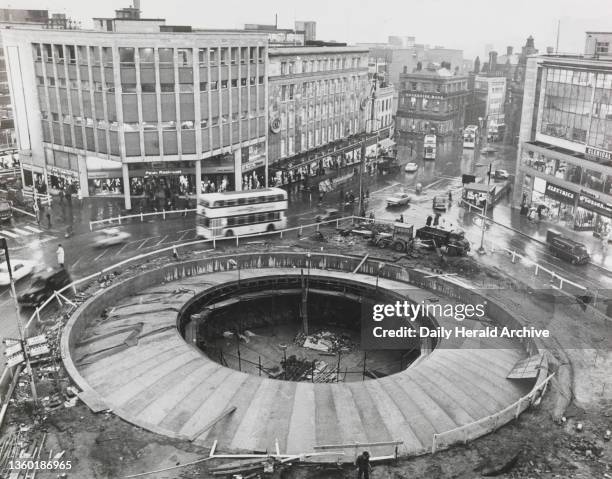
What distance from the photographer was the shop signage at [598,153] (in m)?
61.9

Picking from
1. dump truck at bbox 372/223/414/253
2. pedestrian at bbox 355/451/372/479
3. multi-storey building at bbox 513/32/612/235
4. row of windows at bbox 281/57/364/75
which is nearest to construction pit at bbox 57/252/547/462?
pedestrian at bbox 355/451/372/479

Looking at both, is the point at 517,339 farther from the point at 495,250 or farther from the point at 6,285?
the point at 6,285

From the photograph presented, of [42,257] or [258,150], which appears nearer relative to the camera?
[42,257]

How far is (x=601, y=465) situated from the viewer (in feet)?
79.7

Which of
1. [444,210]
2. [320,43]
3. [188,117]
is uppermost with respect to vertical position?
[320,43]

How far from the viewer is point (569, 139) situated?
221 ft

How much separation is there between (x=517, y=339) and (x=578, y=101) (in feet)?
129

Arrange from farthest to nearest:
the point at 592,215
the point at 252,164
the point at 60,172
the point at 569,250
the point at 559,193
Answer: the point at 252,164
the point at 60,172
the point at 559,193
the point at 592,215
the point at 569,250

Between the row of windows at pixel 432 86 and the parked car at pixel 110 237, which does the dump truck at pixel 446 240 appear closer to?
the parked car at pixel 110 237

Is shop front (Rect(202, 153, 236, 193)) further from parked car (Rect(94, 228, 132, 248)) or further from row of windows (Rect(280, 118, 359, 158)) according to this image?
parked car (Rect(94, 228, 132, 248))

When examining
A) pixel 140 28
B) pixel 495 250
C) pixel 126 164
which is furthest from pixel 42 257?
pixel 495 250

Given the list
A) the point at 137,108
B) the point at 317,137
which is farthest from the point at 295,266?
the point at 317,137

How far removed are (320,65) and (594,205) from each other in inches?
1724

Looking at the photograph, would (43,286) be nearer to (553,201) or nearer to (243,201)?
(243,201)
